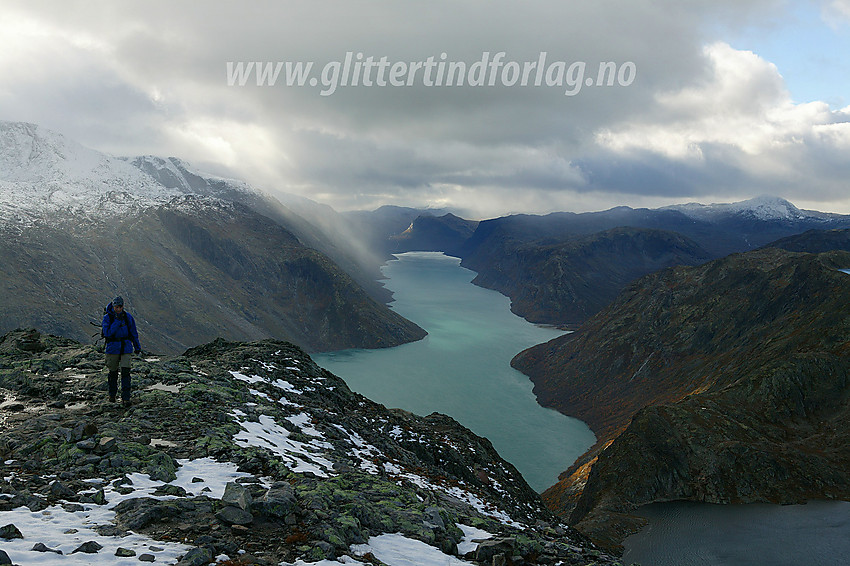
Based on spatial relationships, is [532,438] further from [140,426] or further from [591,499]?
[140,426]

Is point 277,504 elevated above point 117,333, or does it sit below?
below

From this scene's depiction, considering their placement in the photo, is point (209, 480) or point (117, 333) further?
point (117, 333)

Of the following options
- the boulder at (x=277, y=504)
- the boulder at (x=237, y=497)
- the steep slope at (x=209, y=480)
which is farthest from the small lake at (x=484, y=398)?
the boulder at (x=237, y=497)

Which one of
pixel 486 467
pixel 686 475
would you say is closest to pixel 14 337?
pixel 486 467

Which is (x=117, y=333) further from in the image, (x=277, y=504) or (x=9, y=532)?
(x=277, y=504)

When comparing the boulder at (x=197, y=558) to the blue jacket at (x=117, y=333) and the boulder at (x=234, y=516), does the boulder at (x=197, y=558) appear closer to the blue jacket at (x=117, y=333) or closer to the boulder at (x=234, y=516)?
the boulder at (x=234, y=516)

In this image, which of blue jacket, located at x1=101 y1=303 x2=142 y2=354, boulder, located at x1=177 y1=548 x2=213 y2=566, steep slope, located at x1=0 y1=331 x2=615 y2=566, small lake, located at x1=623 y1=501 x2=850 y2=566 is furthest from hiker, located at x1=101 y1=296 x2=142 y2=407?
small lake, located at x1=623 y1=501 x2=850 y2=566

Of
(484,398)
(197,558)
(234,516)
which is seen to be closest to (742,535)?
(234,516)
